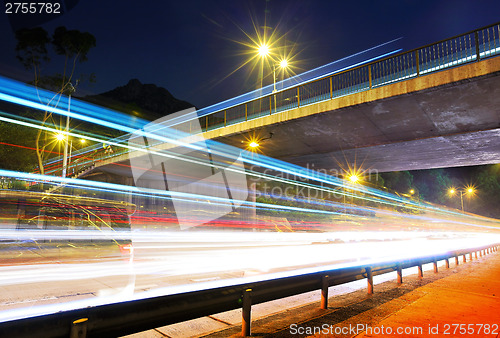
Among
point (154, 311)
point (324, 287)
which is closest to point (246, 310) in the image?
point (154, 311)

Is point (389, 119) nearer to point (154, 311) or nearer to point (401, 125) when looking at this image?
point (401, 125)

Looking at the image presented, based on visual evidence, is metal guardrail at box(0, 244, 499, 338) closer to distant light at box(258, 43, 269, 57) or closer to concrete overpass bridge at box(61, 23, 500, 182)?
concrete overpass bridge at box(61, 23, 500, 182)

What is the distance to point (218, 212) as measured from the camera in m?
32.2

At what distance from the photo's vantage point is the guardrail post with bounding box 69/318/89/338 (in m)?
2.99

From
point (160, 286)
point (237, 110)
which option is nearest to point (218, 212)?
point (237, 110)

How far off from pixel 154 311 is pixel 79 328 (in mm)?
779

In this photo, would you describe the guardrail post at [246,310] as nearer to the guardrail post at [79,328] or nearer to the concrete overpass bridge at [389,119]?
the guardrail post at [79,328]

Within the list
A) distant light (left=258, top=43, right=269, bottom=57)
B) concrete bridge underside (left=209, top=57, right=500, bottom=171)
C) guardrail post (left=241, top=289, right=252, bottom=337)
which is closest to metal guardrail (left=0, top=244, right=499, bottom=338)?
guardrail post (left=241, top=289, right=252, bottom=337)

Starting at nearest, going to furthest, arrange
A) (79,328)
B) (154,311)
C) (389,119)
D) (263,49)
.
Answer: (79,328)
(154,311)
(389,119)
(263,49)

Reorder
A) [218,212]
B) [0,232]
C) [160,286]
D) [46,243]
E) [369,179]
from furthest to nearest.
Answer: [369,179], [218,212], [0,232], [46,243], [160,286]

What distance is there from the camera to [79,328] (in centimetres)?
303

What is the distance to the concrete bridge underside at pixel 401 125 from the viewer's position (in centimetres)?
1327

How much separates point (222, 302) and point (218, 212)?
92.3 ft

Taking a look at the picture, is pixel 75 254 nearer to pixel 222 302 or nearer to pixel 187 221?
pixel 222 302
